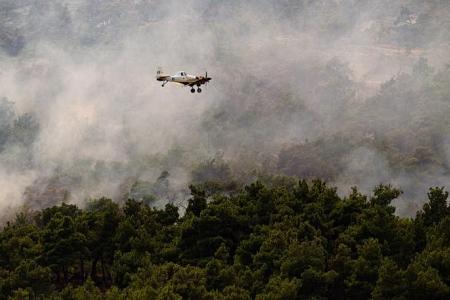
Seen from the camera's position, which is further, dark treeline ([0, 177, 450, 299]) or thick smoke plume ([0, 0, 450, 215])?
thick smoke plume ([0, 0, 450, 215])

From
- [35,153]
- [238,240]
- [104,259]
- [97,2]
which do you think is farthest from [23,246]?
[97,2]

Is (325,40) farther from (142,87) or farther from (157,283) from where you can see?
(157,283)

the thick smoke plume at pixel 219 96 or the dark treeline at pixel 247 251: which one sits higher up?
the thick smoke plume at pixel 219 96

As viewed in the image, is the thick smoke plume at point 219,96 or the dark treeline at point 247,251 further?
the thick smoke plume at point 219,96

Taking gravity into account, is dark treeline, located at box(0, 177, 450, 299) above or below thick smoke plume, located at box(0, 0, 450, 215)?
below
